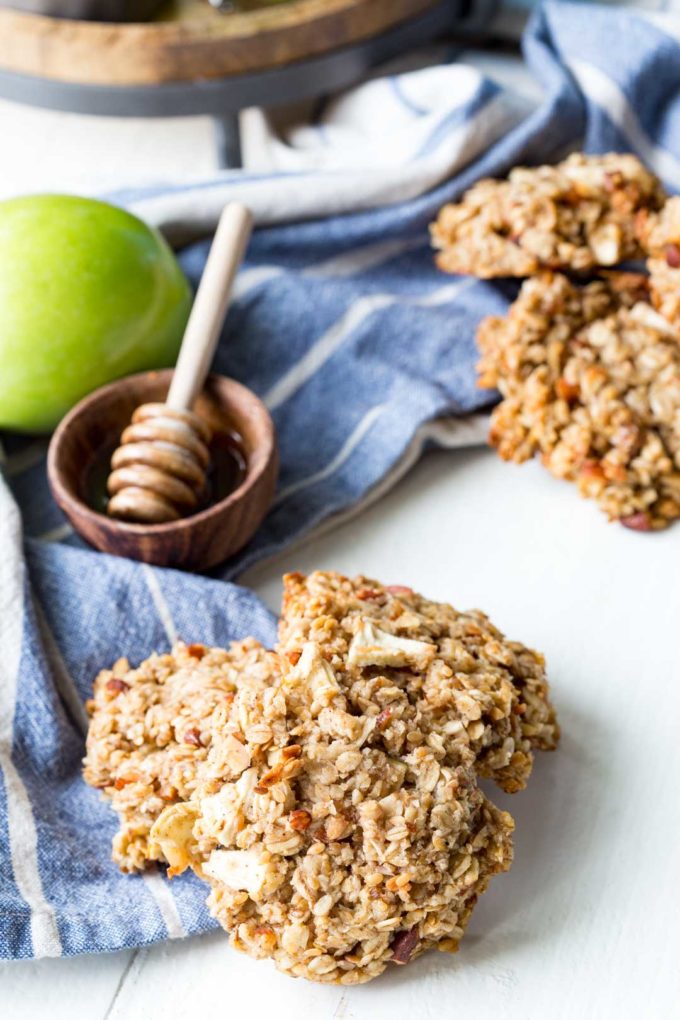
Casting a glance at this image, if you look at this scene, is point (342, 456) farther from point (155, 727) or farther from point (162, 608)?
point (155, 727)

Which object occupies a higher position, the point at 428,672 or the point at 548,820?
the point at 428,672

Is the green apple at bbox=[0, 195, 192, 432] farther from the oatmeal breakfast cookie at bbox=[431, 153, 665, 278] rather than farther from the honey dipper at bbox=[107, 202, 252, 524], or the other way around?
the oatmeal breakfast cookie at bbox=[431, 153, 665, 278]

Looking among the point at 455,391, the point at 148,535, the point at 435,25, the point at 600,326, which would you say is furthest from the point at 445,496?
the point at 435,25

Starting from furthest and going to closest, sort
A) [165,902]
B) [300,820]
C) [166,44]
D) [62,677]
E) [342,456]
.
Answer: [166,44] → [342,456] → [62,677] → [165,902] → [300,820]

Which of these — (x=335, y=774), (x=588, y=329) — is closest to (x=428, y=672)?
(x=335, y=774)

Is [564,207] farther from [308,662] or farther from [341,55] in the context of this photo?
[308,662]

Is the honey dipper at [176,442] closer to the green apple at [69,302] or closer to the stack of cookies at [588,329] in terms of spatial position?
the green apple at [69,302]

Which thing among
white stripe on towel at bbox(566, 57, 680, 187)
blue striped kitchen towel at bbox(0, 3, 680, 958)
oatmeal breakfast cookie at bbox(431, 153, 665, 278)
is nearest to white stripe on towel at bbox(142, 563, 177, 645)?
blue striped kitchen towel at bbox(0, 3, 680, 958)
